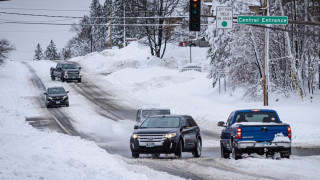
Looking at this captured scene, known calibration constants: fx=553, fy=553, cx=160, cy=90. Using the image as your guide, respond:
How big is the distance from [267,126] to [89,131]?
1666 centimetres

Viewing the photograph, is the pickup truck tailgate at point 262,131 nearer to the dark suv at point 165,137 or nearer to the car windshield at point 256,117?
the car windshield at point 256,117

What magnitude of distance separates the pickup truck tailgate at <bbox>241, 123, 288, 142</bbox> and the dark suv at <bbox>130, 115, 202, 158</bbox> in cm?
286

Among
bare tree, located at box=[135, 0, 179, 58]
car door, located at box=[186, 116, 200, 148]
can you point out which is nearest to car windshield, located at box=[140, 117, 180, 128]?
car door, located at box=[186, 116, 200, 148]

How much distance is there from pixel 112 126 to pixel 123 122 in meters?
1.93

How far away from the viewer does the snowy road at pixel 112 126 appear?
46.3 feet

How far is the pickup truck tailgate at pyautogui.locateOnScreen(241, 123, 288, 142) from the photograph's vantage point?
1617 centimetres

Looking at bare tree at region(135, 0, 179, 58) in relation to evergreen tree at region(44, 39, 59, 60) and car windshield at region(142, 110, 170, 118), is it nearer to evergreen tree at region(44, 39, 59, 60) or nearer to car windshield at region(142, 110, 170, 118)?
car windshield at region(142, 110, 170, 118)

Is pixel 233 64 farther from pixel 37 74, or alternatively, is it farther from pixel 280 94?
pixel 37 74

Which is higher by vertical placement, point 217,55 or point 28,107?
point 217,55

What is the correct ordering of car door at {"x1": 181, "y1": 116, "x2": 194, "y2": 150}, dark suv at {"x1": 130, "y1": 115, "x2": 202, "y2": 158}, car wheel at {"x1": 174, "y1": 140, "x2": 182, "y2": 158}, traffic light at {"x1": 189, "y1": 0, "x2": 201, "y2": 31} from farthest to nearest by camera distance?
traffic light at {"x1": 189, "y1": 0, "x2": 201, "y2": 31}, car door at {"x1": 181, "y1": 116, "x2": 194, "y2": 150}, car wheel at {"x1": 174, "y1": 140, "x2": 182, "y2": 158}, dark suv at {"x1": 130, "y1": 115, "x2": 202, "y2": 158}

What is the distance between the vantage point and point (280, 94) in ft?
136

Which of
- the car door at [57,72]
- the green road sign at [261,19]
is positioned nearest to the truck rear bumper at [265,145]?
the green road sign at [261,19]

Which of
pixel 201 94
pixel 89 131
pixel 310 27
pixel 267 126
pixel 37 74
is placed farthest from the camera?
pixel 37 74

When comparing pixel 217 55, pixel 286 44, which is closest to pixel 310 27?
pixel 286 44
